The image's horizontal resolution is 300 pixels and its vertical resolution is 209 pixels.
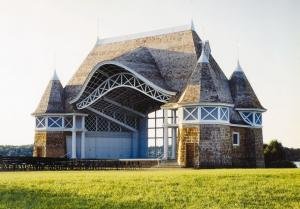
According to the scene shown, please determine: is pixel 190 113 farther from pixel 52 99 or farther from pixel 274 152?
pixel 274 152

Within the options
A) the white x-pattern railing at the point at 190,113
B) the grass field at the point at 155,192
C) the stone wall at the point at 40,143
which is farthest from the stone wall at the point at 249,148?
the grass field at the point at 155,192

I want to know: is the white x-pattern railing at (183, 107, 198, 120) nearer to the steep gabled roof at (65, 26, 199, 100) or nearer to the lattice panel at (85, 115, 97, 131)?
the steep gabled roof at (65, 26, 199, 100)

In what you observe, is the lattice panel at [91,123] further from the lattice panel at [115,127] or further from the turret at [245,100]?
the turret at [245,100]

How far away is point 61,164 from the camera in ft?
129

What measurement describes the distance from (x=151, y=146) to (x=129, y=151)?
7.47 ft

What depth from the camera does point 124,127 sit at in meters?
54.3

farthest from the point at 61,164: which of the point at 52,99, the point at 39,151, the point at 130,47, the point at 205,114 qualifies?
the point at 130,47

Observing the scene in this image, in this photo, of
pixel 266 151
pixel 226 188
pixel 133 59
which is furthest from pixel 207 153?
pixel 266 151

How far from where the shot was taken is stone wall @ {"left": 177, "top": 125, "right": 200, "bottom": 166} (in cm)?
3928

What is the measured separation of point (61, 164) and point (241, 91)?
15288 millimetres

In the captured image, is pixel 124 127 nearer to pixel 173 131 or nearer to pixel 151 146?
pixel 151 146

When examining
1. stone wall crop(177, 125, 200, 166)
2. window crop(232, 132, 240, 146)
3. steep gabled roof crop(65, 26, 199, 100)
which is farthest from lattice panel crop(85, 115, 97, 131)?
window crop(232, 132, 240, 146)

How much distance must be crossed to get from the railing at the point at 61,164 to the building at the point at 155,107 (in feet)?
Result: 9.02

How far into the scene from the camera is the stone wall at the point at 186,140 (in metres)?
39.3
